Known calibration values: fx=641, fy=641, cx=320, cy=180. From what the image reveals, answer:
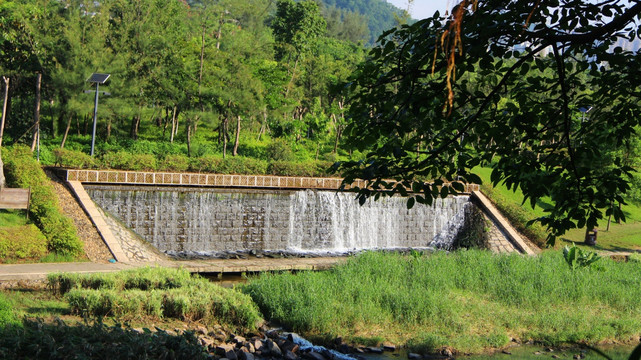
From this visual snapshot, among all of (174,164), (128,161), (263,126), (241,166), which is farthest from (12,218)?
(263,126)

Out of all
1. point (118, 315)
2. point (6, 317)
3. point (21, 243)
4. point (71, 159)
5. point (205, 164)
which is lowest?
point (118, 315)

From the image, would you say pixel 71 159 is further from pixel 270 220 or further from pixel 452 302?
pixel 452 302

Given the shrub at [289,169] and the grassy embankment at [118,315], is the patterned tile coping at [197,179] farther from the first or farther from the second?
the grassy embankment at [118,315]

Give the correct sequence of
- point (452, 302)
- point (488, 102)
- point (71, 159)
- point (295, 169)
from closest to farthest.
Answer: point (488, 102) < point (452, 302) < point (71, 159) < point (295, 169)

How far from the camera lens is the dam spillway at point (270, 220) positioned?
65.5 feet

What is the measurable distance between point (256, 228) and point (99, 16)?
1466 cm

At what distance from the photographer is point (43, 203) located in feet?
56.5

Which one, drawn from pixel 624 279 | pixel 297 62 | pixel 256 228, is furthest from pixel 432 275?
pixel 297 62

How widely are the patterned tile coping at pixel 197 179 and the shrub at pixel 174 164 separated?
170cm

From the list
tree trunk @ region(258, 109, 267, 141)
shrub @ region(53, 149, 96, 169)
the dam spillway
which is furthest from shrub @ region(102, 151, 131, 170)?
tree trunk @ region(258, 109, 267, 141)

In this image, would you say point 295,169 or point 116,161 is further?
point 295,169

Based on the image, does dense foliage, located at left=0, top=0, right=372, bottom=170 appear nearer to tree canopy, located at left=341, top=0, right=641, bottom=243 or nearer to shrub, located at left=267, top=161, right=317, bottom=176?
shrub, located at left=267, top=161, right=317, bottom=176

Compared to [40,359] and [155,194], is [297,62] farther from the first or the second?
[40,359]

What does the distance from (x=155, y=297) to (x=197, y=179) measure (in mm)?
10581
